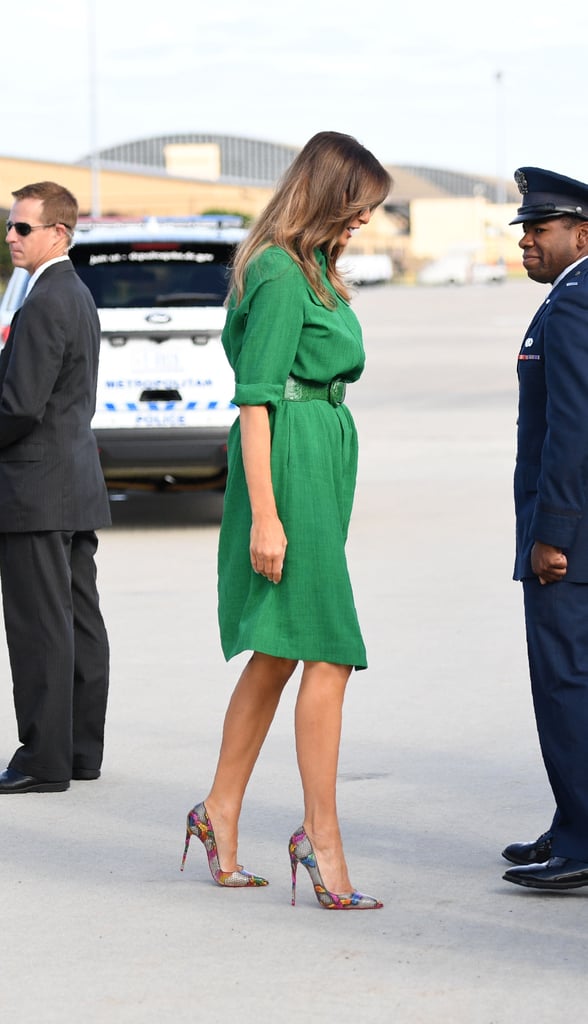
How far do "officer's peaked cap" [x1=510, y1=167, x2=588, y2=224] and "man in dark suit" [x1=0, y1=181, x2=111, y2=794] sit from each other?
1.63 meters

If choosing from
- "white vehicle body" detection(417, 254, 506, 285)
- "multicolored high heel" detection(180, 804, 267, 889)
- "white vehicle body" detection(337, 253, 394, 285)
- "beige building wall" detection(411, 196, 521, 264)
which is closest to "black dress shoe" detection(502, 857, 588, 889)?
"multicolored high heel" detection(180, 804, 267, 889)

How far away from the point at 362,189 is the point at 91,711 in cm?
222

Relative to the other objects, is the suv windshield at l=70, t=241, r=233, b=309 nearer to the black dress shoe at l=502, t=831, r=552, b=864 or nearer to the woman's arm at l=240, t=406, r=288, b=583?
the black dress shoe at l=502, t=831, r=552, b=864

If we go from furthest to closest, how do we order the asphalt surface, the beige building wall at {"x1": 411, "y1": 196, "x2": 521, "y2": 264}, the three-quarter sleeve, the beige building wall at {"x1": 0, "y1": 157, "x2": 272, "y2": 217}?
1. the beige building wall at {"x1": 411, "y1": 196, "x2": 521, "y2": 264}
2. the beige building wall at {"x1": 0, "y1": 157, "x2": 272, "y2": 217}
3. the three-quarter sleeve
4. the asphalt surface

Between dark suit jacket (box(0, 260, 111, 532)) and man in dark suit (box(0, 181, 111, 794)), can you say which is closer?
dark suit jacket (box(0, 260, 111, 532))

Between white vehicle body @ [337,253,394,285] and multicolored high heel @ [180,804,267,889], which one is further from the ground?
white vehicle body @ [337,253,394,285]

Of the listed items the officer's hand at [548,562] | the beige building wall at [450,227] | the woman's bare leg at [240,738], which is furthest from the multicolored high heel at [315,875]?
the beige building wall at [450,227]

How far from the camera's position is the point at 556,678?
4559 mm

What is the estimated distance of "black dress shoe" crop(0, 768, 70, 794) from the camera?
562cm

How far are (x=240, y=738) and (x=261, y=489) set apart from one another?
2.22ft

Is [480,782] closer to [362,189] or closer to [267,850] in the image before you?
[267,850]

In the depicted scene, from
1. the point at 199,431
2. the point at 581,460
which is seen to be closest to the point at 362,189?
the point at 581,460

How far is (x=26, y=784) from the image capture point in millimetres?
5641

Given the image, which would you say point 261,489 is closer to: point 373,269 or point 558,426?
point 558,426
